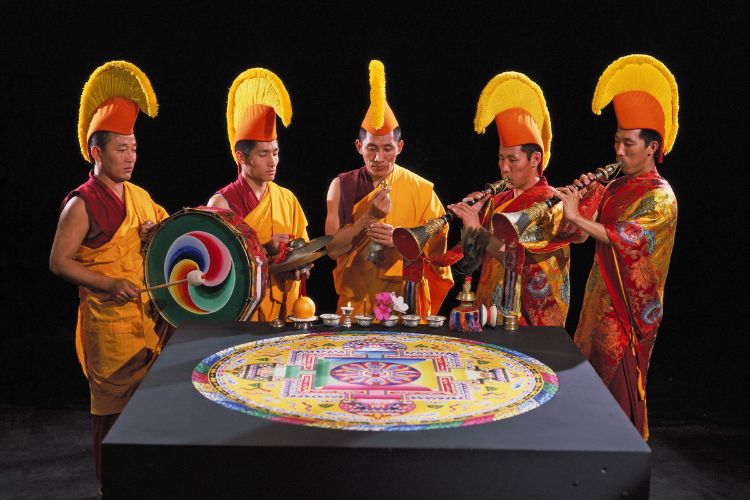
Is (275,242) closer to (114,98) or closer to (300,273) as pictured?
(300,273)

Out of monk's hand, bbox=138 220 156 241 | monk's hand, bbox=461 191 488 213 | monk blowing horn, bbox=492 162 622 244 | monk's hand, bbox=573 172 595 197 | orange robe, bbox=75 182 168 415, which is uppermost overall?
monk's hand, bbox=573 172 595 197

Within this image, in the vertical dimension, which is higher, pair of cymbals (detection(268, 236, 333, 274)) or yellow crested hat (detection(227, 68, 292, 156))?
yellow crested hat (detection(227, 68, 292, 156))

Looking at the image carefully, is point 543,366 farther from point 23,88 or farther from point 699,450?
point 23,88

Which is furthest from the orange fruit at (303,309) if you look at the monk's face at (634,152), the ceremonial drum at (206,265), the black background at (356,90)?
the black background at (356,90)

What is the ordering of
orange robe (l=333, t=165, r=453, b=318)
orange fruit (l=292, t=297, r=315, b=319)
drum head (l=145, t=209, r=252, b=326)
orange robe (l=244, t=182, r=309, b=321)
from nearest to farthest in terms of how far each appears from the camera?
orange fruit (l=292, t=297, r=315, b=319) < drum head (l=145, t=209, r=252, b=326) < orange robe (l=244, t=182, r=309, b=321) < orange robe (l=333, t=165, r=453, b=318)

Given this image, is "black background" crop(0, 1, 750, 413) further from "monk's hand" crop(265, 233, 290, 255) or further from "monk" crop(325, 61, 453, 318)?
"monk's hand" crop(265, 233, 290, 255)

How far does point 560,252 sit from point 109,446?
7.34ft

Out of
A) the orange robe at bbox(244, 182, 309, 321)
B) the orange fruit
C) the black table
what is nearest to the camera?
the black table

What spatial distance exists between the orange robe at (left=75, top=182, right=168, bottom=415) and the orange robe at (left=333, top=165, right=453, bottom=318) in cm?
90

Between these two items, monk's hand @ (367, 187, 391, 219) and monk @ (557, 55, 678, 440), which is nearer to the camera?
monk @ (557, 55, 678, 440)

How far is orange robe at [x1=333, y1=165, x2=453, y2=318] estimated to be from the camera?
12.6 feet

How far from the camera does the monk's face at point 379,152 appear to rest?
12.2 feet

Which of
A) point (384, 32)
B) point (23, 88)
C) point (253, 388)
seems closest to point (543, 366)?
point (253, 388)

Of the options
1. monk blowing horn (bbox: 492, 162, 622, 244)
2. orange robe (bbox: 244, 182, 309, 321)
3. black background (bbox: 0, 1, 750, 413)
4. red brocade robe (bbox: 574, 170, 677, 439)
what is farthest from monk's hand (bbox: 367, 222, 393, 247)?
black background (bbox: 0, 1, 750, 413)
